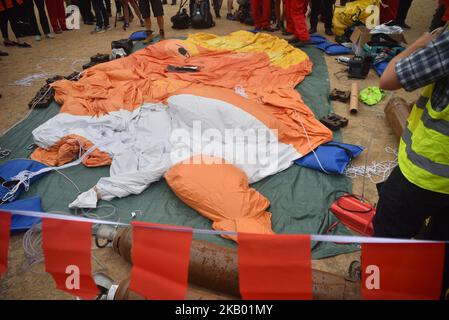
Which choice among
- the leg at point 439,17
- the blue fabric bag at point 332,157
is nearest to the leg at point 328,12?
the leg at point 439,17

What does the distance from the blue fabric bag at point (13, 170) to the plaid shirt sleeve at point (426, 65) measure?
305 centimetres

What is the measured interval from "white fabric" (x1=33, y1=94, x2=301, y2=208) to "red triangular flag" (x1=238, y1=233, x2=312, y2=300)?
5.04 ft

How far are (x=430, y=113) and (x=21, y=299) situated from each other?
254 centimetres

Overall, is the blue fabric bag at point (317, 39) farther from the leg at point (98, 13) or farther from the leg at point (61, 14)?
the leg at point (61, 14)

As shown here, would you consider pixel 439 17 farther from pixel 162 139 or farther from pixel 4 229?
pixel 4 229

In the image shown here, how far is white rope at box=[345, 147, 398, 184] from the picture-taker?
2922mm

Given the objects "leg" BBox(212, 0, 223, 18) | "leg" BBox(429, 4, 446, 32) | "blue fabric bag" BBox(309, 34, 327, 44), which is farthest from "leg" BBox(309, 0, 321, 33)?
"leg" BBox(212, 0, 223, 18)

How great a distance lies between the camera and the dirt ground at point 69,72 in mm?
2125

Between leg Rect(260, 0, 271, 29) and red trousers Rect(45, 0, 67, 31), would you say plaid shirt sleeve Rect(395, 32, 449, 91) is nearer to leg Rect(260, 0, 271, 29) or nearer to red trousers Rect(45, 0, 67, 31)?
leg Rect(260, 0, 271, 29)

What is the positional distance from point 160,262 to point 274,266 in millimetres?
507
